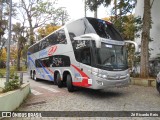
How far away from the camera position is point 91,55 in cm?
922

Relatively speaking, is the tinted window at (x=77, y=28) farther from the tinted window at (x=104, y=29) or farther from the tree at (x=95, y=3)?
the tree at (x=95, y=3)

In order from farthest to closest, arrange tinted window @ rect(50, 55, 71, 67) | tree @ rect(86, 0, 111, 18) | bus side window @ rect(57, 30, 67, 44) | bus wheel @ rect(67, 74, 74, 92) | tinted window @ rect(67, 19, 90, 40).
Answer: tree @ rect(86, 0, 111, 18)
bus side window @ rect(57, 30, 67, 44)
tinted window @ rect(50, 55, 71, 67)
bus wheel @ rect(67, 74, 74, 92)
tinted window @ rect(67, 19, 90, 40)

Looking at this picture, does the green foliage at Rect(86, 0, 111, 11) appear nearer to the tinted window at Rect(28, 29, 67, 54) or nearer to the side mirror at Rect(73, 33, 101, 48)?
the tinted window at Rect(28, 29, 67, 54)

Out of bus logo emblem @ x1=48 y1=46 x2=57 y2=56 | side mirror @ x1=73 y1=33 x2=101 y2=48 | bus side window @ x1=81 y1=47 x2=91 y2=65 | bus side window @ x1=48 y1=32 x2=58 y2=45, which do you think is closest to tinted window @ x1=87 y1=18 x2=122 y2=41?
side mirror @ x1=73 y1=33 x2=101 y2=48

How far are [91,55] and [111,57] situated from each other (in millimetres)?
958

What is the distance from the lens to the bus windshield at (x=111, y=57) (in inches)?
359

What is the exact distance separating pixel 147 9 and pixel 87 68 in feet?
25.3

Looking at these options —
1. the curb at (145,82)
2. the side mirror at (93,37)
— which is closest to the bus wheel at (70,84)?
the side mirror at (93,37)

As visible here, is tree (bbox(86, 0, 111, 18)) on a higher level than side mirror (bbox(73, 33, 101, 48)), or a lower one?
higher

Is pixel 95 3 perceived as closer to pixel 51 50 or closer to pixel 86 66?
pixel 51 50

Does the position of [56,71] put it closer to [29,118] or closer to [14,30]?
[29,118]

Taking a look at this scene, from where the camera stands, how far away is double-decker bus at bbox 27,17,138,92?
9.06 meters

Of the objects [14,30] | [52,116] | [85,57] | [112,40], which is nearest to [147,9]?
[112,40]

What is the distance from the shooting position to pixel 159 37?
1716 centimetres
